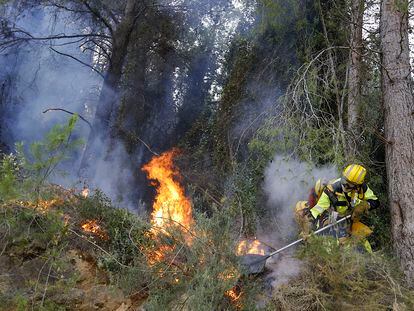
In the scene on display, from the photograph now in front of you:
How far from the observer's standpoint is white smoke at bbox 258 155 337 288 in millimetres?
7574

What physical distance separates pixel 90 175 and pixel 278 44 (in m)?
5.90

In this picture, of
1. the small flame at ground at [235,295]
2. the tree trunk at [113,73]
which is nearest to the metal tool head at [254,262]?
the small flame at ground at [235,295]

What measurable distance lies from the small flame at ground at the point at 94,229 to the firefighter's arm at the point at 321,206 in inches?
128

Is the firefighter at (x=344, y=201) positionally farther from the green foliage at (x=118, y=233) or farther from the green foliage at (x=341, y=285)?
the green foliage at (x=118, y=233)

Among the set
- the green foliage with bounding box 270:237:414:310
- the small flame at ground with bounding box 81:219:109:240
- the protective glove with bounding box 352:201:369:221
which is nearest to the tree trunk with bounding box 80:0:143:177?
the small flame at ground with bounding box 81:219:109:240

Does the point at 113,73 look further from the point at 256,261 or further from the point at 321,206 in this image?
the point at 256,261

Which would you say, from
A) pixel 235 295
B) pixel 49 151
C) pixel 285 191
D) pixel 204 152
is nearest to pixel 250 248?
pixel 235 295

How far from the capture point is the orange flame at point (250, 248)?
19.4ft

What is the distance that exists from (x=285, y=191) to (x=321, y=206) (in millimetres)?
2201

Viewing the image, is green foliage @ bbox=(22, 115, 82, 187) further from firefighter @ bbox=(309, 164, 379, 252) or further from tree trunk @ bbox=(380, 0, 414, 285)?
tree trunk @ bbox=(380, 0, 414, 285)

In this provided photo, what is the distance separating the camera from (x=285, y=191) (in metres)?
8.80

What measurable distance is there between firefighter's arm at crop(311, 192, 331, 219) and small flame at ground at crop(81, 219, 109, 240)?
3240 mm

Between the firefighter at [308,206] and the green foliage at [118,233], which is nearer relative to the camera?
the green foliage at [118,233]

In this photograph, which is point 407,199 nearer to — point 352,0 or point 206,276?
point 206,276
